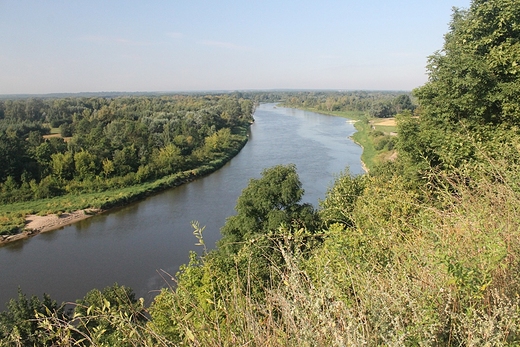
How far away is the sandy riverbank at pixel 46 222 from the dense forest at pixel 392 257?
10.5 meters

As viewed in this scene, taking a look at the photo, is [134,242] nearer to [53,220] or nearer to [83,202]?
[53,220]

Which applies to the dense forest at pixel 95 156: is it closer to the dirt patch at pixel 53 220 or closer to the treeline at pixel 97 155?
the treeline at pixel 97 155

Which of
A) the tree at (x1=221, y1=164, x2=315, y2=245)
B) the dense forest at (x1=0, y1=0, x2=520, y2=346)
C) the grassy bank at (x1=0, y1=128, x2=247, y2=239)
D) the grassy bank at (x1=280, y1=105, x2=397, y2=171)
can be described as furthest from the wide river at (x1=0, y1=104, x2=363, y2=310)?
the dense forest at (x1=0, y1=0, x2=520, y2=346)

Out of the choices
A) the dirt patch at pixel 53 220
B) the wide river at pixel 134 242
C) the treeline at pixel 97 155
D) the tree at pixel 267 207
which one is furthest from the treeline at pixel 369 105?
the tree at pixel 267 207

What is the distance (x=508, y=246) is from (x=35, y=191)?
81.1 feet

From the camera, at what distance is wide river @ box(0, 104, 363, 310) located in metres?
12.5

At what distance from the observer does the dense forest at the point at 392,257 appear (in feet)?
5.88

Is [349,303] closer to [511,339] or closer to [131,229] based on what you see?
[511,339]

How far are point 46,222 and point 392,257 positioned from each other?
19.5 m

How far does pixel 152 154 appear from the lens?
28375mm

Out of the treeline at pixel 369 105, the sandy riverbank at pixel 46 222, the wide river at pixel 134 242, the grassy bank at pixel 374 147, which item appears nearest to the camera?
the wide river at pixel 134 242

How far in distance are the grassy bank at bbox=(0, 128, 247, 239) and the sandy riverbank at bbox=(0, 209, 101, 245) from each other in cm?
30

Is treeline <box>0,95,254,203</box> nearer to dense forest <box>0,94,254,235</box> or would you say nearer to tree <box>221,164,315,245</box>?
dense forest <box>0,94,254,235</box>

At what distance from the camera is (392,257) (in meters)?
2.74
